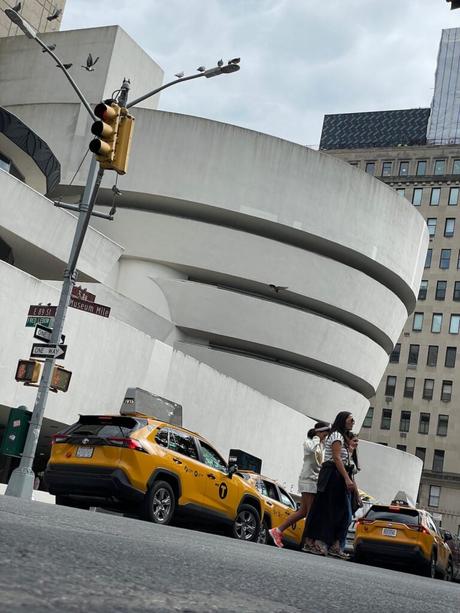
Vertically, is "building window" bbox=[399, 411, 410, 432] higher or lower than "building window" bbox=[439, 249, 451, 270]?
lower

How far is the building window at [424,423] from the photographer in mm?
84938

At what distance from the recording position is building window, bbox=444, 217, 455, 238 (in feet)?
296

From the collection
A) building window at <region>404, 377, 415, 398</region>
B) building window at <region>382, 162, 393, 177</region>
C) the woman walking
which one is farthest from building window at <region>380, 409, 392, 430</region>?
the woman walking

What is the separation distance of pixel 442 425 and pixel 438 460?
11.1 feet

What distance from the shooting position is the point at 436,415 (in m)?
84.9

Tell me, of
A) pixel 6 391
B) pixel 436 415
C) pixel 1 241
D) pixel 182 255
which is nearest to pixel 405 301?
pixel 182 255

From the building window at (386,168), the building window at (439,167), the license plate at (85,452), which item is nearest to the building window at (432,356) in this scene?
the building window at (439,167)

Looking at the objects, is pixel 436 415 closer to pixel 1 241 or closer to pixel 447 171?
pixel 447 171

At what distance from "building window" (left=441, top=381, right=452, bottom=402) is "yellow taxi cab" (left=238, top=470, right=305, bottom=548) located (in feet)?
227

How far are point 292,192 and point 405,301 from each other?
1325 centimetres

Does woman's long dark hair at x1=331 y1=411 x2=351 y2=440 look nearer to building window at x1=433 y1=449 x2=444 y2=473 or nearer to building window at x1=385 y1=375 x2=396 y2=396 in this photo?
building window at x1=433 y1=449 x2=444 y2=473

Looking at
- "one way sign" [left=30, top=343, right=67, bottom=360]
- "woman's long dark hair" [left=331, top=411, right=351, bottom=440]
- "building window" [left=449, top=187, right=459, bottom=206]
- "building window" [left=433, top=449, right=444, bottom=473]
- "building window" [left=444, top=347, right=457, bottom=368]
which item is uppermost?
"building window" [left=449, top=187, right=459, bottom=206]

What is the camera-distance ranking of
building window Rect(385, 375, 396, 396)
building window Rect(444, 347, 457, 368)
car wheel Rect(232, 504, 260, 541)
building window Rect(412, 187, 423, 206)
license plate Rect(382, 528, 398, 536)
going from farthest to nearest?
building window Rect(412, 187, 423, 206) → building window Rect(385, 375, 396, 396) → building window Rect(444, 347, 457, 368) → license plate Rect(382, 528, 398, 536) → car wheel Rect(232, 504, 260, 541)

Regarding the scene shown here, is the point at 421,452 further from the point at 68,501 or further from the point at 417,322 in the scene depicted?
the point at 68,501
